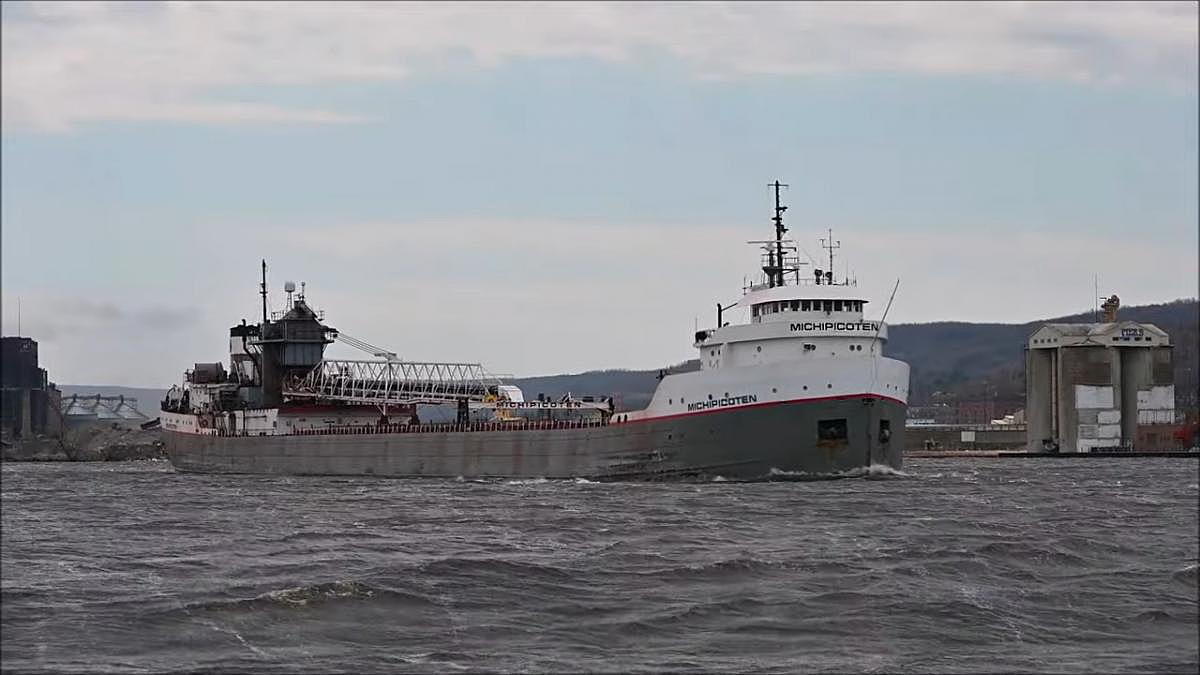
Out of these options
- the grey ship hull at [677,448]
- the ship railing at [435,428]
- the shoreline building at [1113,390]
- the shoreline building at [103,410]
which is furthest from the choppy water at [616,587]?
the shoreline building at [103,410]

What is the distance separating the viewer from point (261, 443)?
268 feet

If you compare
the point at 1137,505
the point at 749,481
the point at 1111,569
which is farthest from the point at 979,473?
the point at 1111,569

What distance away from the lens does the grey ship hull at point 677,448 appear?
55062 millimetres

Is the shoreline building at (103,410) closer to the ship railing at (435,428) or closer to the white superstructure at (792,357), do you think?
the ship railing at (435,428)

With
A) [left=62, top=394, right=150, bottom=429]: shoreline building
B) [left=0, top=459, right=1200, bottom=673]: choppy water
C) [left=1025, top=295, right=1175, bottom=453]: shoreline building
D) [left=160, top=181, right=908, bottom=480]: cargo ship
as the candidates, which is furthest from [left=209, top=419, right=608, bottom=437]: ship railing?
[left=62, top=394, right=150, bottom=429]: shoreline building

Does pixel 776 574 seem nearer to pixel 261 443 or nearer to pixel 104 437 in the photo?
pixel 261 443

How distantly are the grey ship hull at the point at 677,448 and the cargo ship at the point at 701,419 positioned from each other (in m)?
0.05

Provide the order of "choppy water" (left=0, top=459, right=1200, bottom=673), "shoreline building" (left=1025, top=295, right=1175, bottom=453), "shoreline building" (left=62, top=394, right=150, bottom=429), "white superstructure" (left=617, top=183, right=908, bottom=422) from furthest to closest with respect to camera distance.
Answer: "shoreline building" (left=62, top=394, right=150, bottom=429) → "shoreline building" (left=1025, top=295, right=1175, bottom=453) → "white superstructure" (left=617, top=183, right=908, bottom=422) → "choppy water" (left=0, top=459, right=1200, bottom=673)

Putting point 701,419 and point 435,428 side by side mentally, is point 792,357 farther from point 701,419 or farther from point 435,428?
point 435,428

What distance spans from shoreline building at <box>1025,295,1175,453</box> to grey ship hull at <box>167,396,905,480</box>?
65.6 meters

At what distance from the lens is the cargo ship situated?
181 ft

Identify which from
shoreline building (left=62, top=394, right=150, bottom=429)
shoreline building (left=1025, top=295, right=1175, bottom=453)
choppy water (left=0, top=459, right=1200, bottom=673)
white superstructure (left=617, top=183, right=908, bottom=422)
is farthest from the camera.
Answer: shoreline building (left=62, top=394, right=150, bottom=429)

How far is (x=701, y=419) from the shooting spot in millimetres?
56531

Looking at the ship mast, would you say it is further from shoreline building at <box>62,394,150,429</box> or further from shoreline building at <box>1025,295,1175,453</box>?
shoreline building at <box>62,394,150,429</box>
